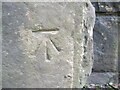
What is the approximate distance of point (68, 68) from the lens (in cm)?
97

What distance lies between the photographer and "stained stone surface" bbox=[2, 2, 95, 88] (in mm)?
910

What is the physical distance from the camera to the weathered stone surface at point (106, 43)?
1527mm

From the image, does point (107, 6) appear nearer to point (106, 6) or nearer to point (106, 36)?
point (106, 6)

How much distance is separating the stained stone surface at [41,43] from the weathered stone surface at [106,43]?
570 millimetres

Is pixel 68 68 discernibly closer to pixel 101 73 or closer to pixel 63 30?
pixel 63 30

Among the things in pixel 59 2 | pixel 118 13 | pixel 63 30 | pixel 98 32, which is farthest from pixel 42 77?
pixel 118 13

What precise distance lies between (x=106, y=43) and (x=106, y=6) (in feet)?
0.85

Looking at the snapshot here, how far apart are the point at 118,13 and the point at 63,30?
72 cm

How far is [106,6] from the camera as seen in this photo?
4.88 ft

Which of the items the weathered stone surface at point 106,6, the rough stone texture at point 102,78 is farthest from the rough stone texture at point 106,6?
the rough stone texture at point 102,78

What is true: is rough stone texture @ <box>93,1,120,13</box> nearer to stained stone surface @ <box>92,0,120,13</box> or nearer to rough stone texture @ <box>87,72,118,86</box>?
stained stone surface @ <box>92,0,120,13</box>

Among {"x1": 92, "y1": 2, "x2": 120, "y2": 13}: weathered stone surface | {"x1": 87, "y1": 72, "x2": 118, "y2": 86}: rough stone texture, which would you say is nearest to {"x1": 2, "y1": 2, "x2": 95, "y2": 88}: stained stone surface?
{"x1": 92, "y1": 2, "x2": 120, "y2": 13}: weathered stone surface

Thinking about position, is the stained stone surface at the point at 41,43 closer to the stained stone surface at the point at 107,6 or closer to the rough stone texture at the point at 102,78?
the stained stone surface at the point at 107,6

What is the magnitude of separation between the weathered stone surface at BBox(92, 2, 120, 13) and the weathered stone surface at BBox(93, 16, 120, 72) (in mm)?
54
